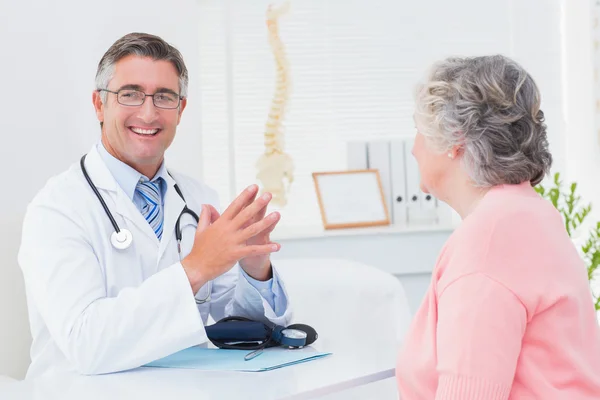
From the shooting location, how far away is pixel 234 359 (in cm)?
140

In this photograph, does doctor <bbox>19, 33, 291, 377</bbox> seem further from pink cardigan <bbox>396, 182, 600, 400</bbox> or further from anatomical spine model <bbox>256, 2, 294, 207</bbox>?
anatomical spine model <bbox>256, 2, 294, 207</bbox>

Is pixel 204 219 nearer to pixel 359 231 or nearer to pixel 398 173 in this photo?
pixel 359 231

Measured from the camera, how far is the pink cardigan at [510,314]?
108 cm

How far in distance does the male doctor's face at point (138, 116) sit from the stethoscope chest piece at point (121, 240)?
9.2 inches

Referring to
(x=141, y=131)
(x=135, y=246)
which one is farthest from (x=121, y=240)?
(x=141, y=131)

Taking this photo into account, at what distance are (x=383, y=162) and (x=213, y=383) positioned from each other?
2153mm

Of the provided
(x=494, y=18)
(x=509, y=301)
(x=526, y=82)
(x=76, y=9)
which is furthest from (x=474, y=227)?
(x=494, y=18)

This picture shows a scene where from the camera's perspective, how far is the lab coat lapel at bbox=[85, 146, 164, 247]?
1626mm

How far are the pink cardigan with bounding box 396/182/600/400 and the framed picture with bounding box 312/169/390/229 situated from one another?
199cm

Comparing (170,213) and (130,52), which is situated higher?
(130,52)

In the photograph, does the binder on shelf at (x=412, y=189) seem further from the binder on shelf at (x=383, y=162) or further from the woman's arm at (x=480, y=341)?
the woman's arm at (x=480, y=341)

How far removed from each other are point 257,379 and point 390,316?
888 mm

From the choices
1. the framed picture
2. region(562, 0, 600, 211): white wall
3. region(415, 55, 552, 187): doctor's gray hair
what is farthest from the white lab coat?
region(562, 0, 600, 211): white wall

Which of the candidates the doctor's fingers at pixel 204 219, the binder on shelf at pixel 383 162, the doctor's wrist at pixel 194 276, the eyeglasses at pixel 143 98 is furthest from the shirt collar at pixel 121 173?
the binder on shelf at pixel 383 162
